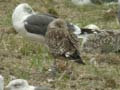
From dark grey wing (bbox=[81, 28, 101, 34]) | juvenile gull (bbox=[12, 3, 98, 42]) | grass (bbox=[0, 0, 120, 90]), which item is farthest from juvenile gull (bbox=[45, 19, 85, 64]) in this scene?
dark grey wing (bbox=[81, 28, 101, 34])

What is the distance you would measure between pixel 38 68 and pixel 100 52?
2.25 meters

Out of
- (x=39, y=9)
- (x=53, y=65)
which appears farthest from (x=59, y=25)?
(x=39, y=9)

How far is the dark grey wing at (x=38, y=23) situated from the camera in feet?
36.9

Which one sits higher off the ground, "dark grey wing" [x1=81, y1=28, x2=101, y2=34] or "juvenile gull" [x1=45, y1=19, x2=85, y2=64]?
"juvenile gull" [x1=45, y1=19, x2=85, y2=64]

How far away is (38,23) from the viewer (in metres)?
11.4

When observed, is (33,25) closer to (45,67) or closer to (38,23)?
(38,23)

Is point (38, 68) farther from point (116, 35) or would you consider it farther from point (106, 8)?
point (106, 8)

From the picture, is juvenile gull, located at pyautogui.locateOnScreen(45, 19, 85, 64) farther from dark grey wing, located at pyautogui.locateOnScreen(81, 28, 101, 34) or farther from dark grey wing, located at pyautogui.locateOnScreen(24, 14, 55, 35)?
dark grey wing, located at pyautogui.locateOnScreen(81, 28, 101, 34)

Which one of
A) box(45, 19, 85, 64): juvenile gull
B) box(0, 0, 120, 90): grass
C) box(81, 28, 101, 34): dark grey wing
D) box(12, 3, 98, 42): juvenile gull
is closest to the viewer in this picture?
box(0, 0, 120, 90): grass

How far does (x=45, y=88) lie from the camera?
27.5 feet

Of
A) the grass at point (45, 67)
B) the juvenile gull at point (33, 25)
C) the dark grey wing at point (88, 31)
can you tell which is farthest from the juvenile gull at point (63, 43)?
the dark grey wing at point (88, 31)

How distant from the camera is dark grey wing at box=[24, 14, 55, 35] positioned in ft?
36.9

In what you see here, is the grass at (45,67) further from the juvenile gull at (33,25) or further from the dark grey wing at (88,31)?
the dark grey wing at (88,31)

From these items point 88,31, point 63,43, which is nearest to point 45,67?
point 63,43
